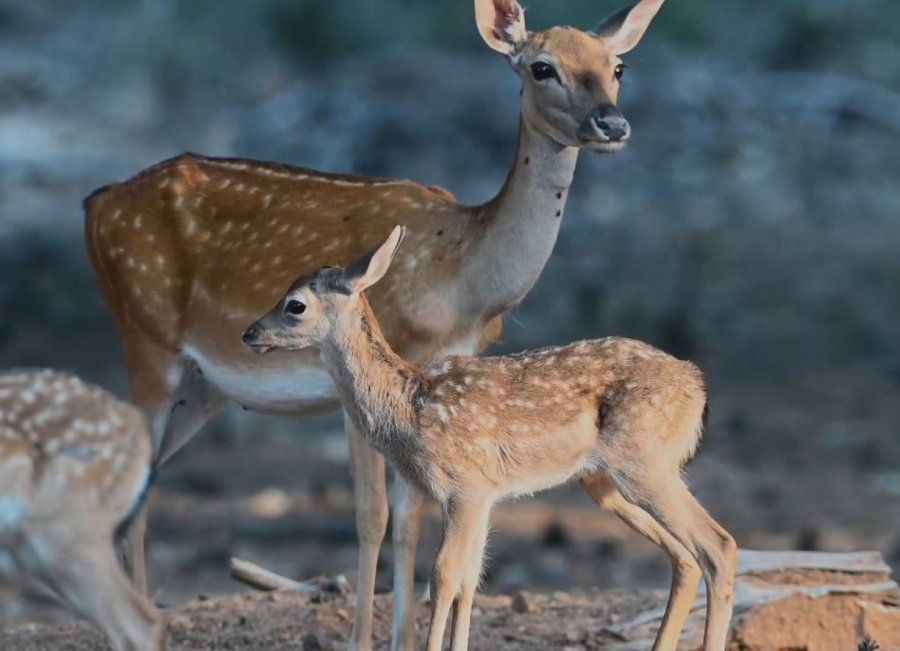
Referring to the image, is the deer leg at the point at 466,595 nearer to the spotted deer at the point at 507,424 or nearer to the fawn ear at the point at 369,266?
the spotted deer at the point at 507,424

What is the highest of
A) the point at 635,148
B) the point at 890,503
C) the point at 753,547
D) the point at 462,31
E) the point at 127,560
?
the point at 462,31

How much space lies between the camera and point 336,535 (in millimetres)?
15398

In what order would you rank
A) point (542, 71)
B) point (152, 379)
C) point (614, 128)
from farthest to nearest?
point (152, 379)
point (542, 71)
point (614, 128)

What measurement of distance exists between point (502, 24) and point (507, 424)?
7.22ft

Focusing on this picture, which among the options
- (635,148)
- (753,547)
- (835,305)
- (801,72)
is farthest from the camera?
(801,72)

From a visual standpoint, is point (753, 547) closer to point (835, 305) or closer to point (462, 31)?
point (835, 305)

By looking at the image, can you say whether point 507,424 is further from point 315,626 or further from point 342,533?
point 342,533

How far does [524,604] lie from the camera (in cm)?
1144

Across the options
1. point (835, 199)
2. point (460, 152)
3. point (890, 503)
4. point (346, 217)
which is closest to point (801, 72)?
point (835, 199)

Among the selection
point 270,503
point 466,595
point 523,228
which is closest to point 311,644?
point 466,595

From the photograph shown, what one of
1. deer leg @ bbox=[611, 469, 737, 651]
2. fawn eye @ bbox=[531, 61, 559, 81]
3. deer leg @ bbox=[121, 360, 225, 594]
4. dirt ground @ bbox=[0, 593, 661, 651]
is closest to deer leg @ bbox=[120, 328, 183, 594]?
deer leg @ bbox=[121, 360, 225, 594]

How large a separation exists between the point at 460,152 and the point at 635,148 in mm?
1608

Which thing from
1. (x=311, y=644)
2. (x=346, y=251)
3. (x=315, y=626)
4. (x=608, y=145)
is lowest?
(x=311, y=644)

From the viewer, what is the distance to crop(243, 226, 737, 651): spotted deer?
9445 millimetres
